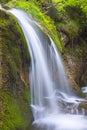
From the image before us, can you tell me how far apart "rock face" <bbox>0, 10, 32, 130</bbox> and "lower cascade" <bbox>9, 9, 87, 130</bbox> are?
43cm

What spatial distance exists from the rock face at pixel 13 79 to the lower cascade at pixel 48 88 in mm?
431

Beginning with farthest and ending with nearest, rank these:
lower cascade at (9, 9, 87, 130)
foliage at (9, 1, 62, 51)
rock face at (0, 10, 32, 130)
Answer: foliage at (9, 1, 62, 51) < lower cascade at (9, 9, 87, 130) < rock face at (0, 10, 32, 130)

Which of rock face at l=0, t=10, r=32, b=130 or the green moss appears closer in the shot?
the green moss

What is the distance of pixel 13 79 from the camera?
24.4ft

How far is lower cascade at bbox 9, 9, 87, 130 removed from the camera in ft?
26.4

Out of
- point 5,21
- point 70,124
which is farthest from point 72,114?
point 5,21

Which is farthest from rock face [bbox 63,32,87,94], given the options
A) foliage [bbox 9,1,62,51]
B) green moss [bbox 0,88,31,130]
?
green moss [bbox 0,88,31,130]

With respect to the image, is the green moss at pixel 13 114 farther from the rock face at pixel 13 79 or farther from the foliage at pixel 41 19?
the foliage at pixel 41 19

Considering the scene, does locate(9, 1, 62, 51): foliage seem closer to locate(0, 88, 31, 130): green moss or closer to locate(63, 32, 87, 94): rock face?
locate(63, 32, 87, 94): rock face

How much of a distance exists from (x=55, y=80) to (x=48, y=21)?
3025mm

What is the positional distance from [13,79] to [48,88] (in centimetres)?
239

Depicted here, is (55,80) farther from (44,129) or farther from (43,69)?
(44,129)

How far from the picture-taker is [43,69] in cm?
973

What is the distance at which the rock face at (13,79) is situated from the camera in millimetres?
6992
